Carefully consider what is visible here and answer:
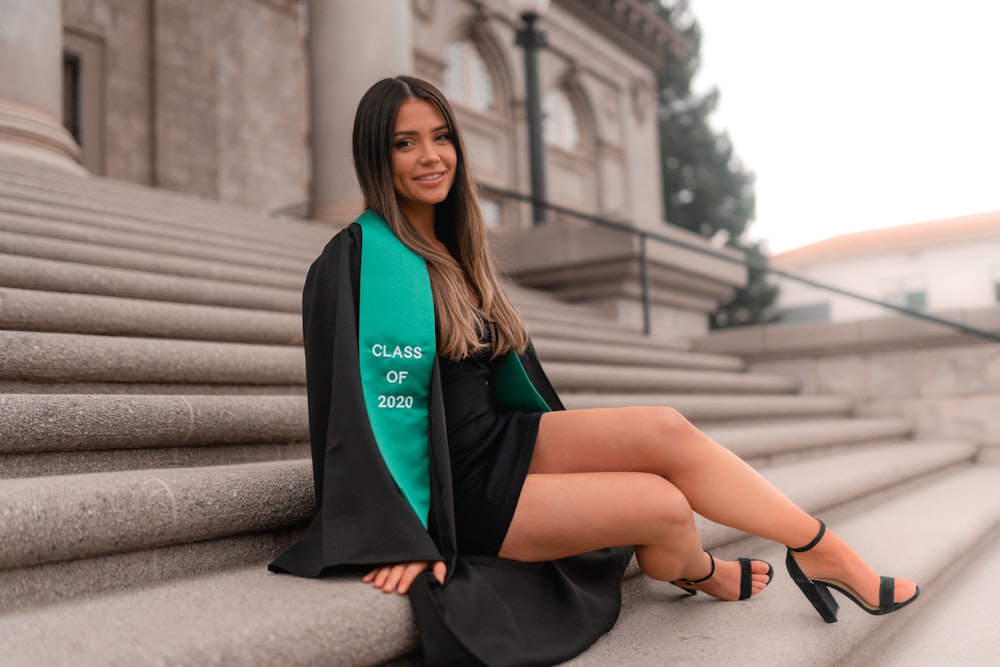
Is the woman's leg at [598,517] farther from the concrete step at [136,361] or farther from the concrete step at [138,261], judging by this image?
the concrete step at [138,261]

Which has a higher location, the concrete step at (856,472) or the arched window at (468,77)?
the arched window at (468,77)

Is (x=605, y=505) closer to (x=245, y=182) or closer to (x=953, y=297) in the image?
(x=245, y=182)

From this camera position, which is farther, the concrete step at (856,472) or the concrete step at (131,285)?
the concrete step at (856,472)

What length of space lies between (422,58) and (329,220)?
729cm

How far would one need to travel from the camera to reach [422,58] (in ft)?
49.6

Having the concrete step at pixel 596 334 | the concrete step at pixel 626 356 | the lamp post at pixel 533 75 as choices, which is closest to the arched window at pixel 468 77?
the lamp post at pixel 533 75

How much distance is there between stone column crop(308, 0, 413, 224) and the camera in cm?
882

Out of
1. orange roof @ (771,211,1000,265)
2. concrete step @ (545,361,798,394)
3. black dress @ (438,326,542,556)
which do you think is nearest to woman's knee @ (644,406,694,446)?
black dress @ (438,326,542,556)

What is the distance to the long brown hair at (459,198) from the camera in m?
2.31

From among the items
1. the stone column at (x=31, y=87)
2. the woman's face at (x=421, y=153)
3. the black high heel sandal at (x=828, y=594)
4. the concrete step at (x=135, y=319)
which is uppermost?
the stone column at (x=31, y=87)

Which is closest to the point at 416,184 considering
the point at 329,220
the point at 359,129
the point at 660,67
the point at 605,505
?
the point at 359,129

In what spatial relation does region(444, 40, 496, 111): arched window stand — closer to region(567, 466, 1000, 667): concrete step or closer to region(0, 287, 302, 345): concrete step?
region(0, 287, 302, 345): concrete step

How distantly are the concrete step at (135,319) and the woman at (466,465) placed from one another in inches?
57.6

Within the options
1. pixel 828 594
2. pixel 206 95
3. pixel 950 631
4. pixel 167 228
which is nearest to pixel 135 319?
pixel 167 228
